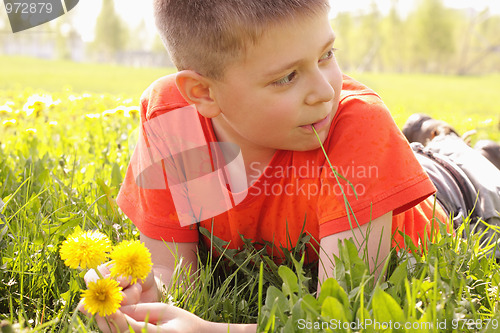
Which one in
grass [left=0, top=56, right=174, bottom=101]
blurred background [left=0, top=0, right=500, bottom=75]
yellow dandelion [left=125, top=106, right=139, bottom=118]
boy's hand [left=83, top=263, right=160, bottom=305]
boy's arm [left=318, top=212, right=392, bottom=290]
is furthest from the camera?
blurred background [left=0, top=0, right=500, bottom=75]

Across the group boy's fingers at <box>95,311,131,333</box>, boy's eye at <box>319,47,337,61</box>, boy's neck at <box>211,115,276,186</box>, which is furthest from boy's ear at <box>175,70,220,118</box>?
boy's fingers at <box>95,311,131,333</box>

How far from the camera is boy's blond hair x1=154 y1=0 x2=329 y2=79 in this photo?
1.39 m

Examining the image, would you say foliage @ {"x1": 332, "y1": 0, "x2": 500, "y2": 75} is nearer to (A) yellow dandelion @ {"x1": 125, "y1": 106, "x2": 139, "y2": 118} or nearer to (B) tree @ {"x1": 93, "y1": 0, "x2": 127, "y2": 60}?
(B) tree @ {"x1": 93, "y1": 0, "x2": 127, "y2": 60}

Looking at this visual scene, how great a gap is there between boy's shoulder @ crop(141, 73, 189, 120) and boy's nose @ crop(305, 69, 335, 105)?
0.56 metres

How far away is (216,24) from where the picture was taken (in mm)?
1480

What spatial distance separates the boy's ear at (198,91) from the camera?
161cm

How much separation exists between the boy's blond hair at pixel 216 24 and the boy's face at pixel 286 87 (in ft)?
0.08

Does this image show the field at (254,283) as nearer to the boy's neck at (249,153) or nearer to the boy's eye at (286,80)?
the boy's neck at (249,153)

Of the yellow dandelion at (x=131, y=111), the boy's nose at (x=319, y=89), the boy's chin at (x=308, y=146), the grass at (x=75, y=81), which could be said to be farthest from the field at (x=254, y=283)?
the grass at (x=75, y=81)

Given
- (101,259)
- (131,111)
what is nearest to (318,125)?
(101,259)

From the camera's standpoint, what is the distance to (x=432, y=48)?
144ft

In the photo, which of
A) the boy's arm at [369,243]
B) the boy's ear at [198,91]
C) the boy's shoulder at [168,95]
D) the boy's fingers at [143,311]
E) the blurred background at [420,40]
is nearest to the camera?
the boy's fingers at [143,311]

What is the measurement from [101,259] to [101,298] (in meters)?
0.10

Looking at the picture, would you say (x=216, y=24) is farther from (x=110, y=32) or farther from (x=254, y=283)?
(x=110, y=32)
